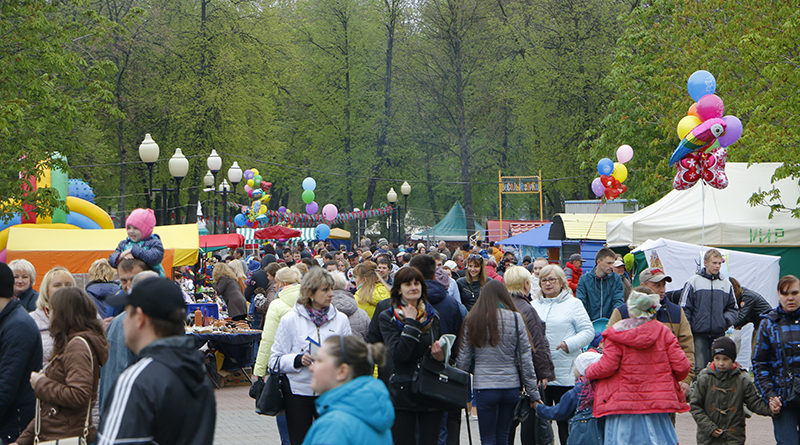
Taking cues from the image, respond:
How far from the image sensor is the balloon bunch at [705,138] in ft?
49.0

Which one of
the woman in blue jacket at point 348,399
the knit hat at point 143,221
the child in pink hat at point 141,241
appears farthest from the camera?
the knit hat at point 143,221

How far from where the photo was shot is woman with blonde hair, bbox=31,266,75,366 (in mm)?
6590

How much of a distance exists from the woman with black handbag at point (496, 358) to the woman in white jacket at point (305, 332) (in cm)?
102

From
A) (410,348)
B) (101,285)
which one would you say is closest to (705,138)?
(410,348)

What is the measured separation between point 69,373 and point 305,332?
6.70 feet

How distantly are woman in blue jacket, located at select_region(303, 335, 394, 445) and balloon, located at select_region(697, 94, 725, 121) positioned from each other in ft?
41.0

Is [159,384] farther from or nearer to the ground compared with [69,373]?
farther from the ground

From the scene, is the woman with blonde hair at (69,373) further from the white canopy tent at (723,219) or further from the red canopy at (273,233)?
the red canopy at (273,233)

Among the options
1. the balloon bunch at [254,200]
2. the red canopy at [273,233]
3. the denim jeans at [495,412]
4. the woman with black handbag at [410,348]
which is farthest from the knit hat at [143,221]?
the balloon bunch at [254,200]

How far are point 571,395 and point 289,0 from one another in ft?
185

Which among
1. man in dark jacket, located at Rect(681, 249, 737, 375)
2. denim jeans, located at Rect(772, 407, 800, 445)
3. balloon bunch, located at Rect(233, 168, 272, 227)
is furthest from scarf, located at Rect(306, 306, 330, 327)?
balloon bunch, located at Rect(233, 168, 272, 227)

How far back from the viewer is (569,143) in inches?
1710

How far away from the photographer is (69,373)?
5.62 meters

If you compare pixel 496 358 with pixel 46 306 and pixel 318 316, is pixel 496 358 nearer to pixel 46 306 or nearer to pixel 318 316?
pixel 318 316
